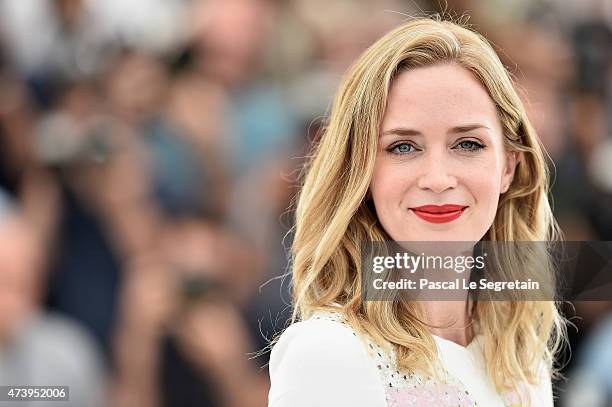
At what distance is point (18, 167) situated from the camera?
11.6 feet

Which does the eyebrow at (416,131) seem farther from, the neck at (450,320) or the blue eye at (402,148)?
the neck at (450,320)

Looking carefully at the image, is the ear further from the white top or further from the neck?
the white top

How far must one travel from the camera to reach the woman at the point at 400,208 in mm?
1387

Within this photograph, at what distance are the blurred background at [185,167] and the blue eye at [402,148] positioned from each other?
63.7 inches

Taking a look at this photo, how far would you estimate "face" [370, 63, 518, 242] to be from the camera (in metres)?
1.46

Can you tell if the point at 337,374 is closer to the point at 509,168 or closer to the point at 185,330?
the point at 509,168

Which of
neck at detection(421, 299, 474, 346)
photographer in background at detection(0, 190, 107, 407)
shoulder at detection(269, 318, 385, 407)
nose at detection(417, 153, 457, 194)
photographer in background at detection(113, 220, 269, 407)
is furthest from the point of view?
photographer in background at detection(113, 220, 269, 407)

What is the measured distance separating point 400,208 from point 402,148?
0.09m

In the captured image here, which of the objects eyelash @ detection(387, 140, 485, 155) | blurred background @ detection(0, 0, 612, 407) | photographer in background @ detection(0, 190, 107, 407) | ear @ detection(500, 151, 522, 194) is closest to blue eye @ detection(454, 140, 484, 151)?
eyelash @ detection(387, 140, 485, 155)

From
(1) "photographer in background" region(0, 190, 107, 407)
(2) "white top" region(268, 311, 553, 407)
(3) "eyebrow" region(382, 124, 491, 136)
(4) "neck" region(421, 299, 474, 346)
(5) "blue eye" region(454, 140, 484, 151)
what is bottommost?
(2) "white top" region(268, 311, 553, 407)

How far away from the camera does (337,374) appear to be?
136cm

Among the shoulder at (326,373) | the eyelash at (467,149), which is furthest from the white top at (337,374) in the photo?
the eyelash at (467,149)

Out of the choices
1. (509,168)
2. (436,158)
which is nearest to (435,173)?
(436,158)

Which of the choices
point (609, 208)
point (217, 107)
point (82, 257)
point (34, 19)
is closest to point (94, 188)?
point (82, 257)
